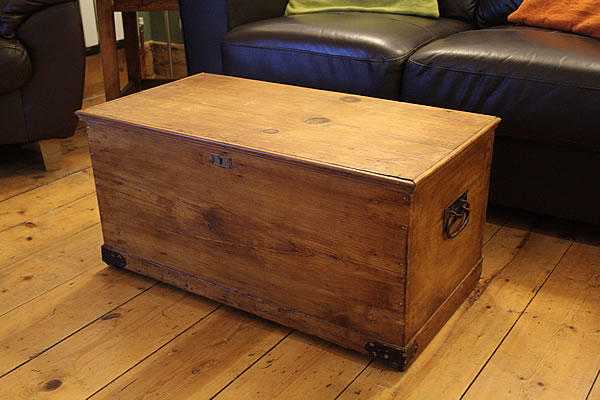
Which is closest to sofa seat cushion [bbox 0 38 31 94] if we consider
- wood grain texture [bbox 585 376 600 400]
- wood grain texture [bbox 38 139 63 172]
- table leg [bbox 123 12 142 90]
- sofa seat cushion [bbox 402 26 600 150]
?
wood grain texture [bbox 38 139 63 172]

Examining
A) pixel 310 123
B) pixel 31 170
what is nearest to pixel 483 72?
pixel 310 123

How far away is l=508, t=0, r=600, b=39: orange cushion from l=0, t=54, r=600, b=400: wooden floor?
1.64ft

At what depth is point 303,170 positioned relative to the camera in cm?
123

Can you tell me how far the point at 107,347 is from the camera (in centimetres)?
136

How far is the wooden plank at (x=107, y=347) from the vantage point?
1.25 m

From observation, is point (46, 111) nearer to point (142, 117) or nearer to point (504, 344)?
point (142, 117)

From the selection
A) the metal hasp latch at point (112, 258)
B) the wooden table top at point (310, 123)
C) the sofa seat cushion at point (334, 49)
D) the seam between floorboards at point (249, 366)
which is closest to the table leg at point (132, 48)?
the sofa seat cushion at point (334, 49)

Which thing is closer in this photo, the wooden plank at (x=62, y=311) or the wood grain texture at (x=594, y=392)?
→ the wood grain texture at (x=594, y=392)

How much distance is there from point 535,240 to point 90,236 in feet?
3.50

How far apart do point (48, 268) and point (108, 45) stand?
997mm

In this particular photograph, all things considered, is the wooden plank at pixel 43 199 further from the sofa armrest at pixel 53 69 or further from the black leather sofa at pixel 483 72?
the black leather sofa at pixel 483 72

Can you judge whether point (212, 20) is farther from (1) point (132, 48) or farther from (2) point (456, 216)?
(2) point (456, 216)

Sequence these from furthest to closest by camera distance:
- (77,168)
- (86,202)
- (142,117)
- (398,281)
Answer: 1. (77,168)
2. (86,202)
3. (142,117)
4. (398,281)

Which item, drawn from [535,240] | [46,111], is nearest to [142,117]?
[46,111]
